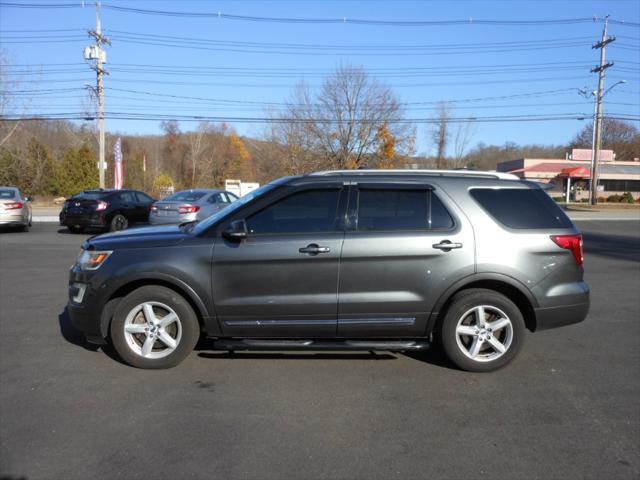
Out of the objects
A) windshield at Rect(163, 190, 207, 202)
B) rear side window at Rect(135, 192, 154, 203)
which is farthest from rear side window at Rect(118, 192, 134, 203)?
windshield at Rect(163, 190, 207, 202)

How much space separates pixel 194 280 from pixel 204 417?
1225mm

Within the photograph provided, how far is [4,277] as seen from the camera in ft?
29.0

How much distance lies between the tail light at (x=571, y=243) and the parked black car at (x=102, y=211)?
14.6 m

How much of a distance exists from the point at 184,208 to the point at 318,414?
37.6 feet

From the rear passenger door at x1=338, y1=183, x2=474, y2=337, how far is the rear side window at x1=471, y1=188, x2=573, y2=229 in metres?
0.35

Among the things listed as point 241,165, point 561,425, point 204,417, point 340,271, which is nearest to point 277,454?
point 204,417

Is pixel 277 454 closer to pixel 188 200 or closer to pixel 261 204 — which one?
pixel 261 204

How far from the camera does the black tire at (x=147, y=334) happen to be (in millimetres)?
4465

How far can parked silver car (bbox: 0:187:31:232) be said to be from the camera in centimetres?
1577

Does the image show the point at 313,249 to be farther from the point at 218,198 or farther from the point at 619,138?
the point at 619,138

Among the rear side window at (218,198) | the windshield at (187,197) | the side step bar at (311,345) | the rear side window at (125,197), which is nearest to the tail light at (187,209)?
the windshield at (187,197)

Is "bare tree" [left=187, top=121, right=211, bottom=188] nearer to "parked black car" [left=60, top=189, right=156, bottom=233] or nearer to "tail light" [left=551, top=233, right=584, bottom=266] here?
"parked black car" [left=60, top=189, right=156, bottom=233]

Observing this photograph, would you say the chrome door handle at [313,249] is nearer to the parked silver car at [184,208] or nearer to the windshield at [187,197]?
the parked silver car at [184,208]

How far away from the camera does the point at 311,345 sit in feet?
14.6
